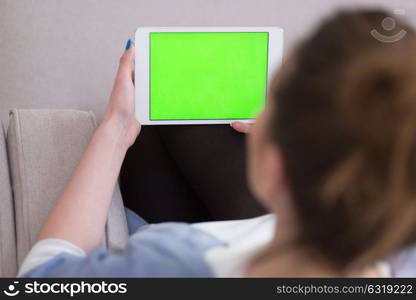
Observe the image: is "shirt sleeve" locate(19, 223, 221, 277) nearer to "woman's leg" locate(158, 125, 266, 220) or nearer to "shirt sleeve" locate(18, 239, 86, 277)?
"shirt sleeve" locate(18, 239, 86, 277)

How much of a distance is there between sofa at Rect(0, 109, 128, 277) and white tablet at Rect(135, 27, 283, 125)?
143 millimetres

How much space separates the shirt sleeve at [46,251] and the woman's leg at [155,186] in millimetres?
347

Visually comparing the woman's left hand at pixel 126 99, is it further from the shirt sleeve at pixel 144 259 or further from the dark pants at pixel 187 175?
the shirt sleeve at pixel 144 259

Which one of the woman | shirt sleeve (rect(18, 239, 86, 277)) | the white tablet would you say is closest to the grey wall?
the white tablet

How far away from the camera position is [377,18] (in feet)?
1.74

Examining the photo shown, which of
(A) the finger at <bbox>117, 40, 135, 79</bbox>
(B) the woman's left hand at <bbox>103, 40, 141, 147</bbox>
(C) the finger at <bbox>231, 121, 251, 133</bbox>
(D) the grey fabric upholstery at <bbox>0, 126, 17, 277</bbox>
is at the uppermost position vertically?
(A) the finger at <bbox>117, 40, 135, 79</bbox>

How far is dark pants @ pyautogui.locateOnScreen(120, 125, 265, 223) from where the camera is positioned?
1.08m

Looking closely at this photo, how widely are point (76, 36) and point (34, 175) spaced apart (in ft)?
1.54

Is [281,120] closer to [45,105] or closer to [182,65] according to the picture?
[182,65]

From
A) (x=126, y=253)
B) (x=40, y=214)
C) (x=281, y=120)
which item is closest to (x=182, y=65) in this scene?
(x=40, y=214)

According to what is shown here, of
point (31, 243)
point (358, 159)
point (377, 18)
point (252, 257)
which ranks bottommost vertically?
point (31, 243)

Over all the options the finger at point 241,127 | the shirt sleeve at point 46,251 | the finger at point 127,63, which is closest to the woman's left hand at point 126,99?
the finger at point 127,63

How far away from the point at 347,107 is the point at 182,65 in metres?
0.64

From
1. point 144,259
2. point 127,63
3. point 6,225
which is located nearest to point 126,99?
point 127,63
